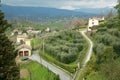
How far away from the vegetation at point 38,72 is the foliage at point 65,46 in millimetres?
3982

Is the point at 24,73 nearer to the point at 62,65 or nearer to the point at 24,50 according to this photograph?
the point at 62,65

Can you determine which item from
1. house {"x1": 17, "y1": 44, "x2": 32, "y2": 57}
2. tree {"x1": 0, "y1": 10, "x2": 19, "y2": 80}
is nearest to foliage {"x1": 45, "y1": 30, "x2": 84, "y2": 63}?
house {"x1": 17, "y1": 44, "x2": 32, "y2": 57}

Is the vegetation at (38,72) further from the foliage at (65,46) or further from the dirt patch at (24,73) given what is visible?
the foliage at (65,46)

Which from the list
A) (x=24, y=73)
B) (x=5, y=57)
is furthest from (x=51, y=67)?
(x=5, y=57)

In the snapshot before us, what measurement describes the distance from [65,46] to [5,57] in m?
41.8

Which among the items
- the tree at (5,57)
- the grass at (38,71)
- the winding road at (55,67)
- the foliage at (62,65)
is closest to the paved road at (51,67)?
the winding road at (55,67)

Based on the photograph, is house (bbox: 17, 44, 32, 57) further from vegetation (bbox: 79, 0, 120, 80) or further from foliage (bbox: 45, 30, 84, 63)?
vegetation (bbox: 79, 0, 120, 80)

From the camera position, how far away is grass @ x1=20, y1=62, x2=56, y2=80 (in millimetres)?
53256

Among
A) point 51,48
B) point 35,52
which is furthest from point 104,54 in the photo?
point 35,52

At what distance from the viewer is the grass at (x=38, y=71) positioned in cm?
5326

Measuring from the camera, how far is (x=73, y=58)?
60.2m

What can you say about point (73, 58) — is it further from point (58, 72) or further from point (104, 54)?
point (104, 54)

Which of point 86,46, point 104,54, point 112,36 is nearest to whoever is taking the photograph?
point 104,54

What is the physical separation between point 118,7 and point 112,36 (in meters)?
12.1
